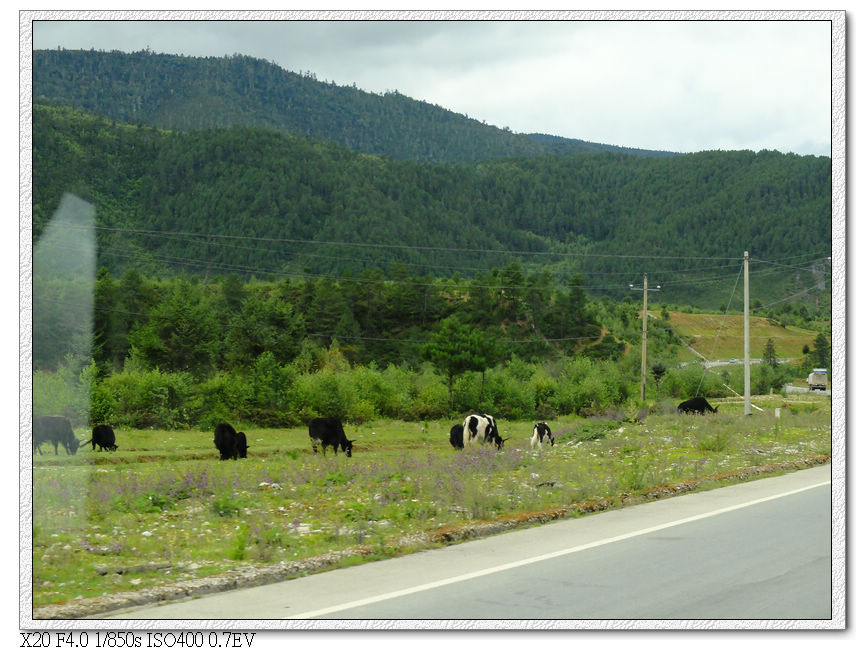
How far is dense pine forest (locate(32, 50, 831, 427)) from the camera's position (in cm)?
2549

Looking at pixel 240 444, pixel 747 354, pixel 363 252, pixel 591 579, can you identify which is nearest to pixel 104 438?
pixel 240 444

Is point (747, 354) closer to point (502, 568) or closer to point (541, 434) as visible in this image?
point (541, 434)

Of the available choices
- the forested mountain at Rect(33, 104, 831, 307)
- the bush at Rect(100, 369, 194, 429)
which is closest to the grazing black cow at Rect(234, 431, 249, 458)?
the bush at Rect(100, 369, 194, 429)

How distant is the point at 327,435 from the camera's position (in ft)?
99.8

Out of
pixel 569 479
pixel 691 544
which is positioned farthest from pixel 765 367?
pixel 691 544

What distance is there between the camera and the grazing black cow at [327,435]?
3027 centimetres

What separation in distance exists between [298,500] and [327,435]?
17.6m

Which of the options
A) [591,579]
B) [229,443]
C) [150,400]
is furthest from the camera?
[150,400]

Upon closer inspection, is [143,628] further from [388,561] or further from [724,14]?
[724,14]

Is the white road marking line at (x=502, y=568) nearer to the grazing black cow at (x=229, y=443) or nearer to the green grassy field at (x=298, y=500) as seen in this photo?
the green grassy field at (x=298, y=500)

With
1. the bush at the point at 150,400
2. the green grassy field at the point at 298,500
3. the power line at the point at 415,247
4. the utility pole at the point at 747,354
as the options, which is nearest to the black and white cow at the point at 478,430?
the green grassy field at the point at 298,500

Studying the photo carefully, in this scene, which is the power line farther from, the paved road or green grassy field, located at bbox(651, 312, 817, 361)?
the paved road

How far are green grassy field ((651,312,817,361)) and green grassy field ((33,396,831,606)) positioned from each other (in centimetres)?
492

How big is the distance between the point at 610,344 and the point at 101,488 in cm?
7029
